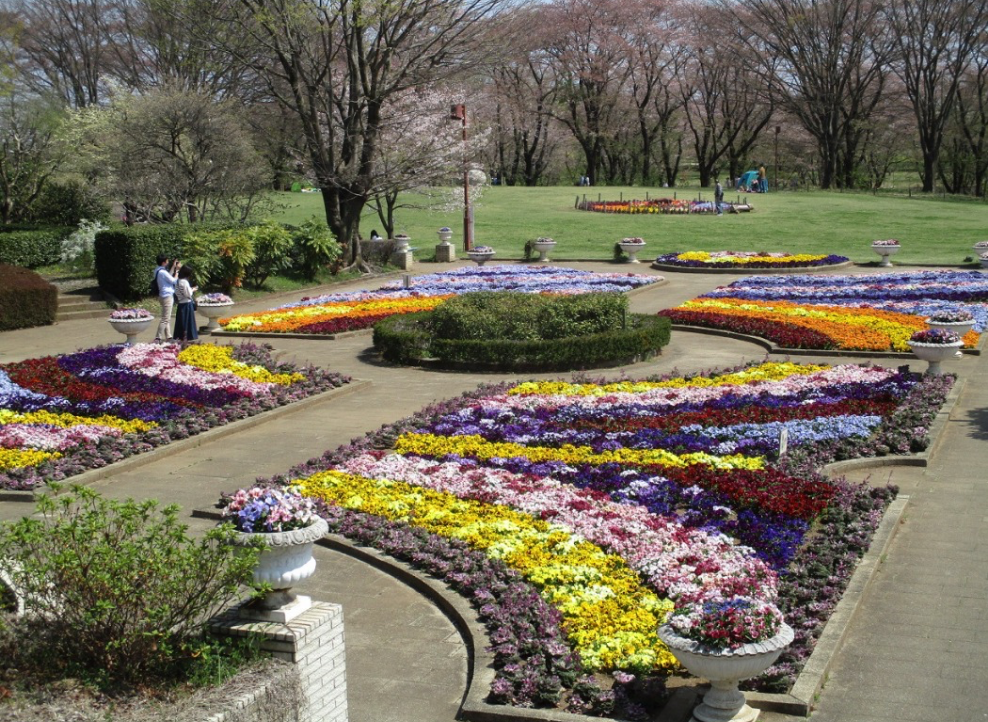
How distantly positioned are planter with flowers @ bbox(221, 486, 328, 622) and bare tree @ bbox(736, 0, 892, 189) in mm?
56317

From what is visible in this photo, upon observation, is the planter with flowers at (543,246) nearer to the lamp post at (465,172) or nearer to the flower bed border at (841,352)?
the lamp post at (465,172)

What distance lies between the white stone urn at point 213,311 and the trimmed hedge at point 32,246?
936 cm

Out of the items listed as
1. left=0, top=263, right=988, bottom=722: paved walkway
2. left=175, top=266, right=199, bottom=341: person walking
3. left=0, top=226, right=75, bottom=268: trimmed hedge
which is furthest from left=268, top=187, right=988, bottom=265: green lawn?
left=0, top=263, right=988, bottom=722: paved walkway

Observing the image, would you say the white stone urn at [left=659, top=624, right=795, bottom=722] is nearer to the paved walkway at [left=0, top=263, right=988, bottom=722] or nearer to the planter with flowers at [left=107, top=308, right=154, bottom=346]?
the paved walkway at [left=0, top=263, right=988, bottom=722]

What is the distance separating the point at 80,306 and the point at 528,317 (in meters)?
11.4

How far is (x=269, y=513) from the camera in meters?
6.14

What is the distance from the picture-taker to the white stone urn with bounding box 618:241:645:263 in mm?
33375

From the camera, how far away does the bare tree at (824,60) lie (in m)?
57.8

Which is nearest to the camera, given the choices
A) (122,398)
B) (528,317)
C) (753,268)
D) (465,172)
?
(122,398)

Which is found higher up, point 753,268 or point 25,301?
point 25,301

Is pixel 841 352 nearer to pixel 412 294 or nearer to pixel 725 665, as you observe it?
pixel 412 294

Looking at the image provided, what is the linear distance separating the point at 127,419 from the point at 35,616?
7.83 metres

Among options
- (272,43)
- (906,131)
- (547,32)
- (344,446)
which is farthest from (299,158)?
(906,131)

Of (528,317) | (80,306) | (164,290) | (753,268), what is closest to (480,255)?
(753,268)
